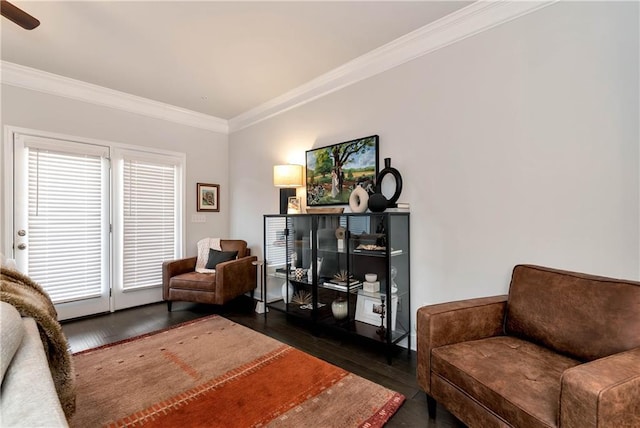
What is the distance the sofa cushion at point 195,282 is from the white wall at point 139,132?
2.43ft

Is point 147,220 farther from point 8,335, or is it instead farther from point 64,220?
point 8,335

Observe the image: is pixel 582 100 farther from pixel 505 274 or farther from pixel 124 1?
pixel 124 1

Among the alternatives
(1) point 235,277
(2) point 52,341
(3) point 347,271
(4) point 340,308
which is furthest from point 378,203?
(2) point 52,341

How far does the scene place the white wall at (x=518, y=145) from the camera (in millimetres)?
1689

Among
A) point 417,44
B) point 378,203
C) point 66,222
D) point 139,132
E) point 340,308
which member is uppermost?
point 417,44

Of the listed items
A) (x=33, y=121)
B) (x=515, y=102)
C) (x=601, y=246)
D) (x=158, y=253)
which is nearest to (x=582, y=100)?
(x=515, y=102)

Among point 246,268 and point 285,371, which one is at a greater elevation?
point 246,268

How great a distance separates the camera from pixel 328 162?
3.20 m

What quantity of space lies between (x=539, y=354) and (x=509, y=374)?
0.32m

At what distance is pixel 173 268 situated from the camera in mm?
3670

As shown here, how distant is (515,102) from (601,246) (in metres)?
1.05

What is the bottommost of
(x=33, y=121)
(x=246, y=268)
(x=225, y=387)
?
(x=225, y=387)

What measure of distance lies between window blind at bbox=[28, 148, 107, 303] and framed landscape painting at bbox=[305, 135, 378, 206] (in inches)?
99.3

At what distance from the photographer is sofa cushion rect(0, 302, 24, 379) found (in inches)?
26.5
